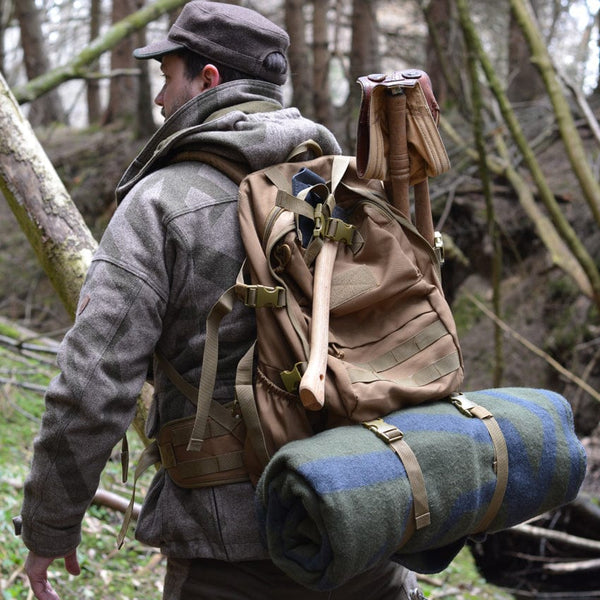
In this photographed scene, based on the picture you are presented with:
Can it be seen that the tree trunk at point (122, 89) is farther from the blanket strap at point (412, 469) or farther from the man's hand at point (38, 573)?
the blanket strap at point (412, 469)

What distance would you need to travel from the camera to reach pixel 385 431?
1.89 meters

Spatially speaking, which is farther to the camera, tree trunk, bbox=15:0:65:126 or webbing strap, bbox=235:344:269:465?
tree trunk, bbox=15:0:65:126

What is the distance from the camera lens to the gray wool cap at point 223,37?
233cm

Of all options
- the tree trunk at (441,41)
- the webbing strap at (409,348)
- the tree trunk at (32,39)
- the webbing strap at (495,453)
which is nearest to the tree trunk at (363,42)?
the tree trunk at (441,41)

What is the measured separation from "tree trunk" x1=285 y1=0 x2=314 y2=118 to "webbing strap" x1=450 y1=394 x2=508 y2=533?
687 cm

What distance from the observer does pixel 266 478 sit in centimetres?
182

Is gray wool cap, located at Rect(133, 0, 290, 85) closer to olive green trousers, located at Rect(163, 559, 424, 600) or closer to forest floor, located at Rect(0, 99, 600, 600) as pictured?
olive green trousers, located at Rect(163, 559, 424, 600)

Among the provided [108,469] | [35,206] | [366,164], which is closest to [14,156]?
[35,206]

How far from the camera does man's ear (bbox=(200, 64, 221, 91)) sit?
2344 mm

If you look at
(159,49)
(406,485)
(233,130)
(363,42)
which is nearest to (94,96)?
(363,42)

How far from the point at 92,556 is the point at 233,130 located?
2.98m

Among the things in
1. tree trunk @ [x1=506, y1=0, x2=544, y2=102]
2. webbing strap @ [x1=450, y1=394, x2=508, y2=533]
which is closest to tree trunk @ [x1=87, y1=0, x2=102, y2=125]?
Result: tree trunk @ [x1=506, y1=0, x2=544, y2=102]

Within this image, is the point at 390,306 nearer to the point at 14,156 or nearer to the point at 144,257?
the point at 144,257

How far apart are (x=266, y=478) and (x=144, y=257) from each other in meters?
0.65
